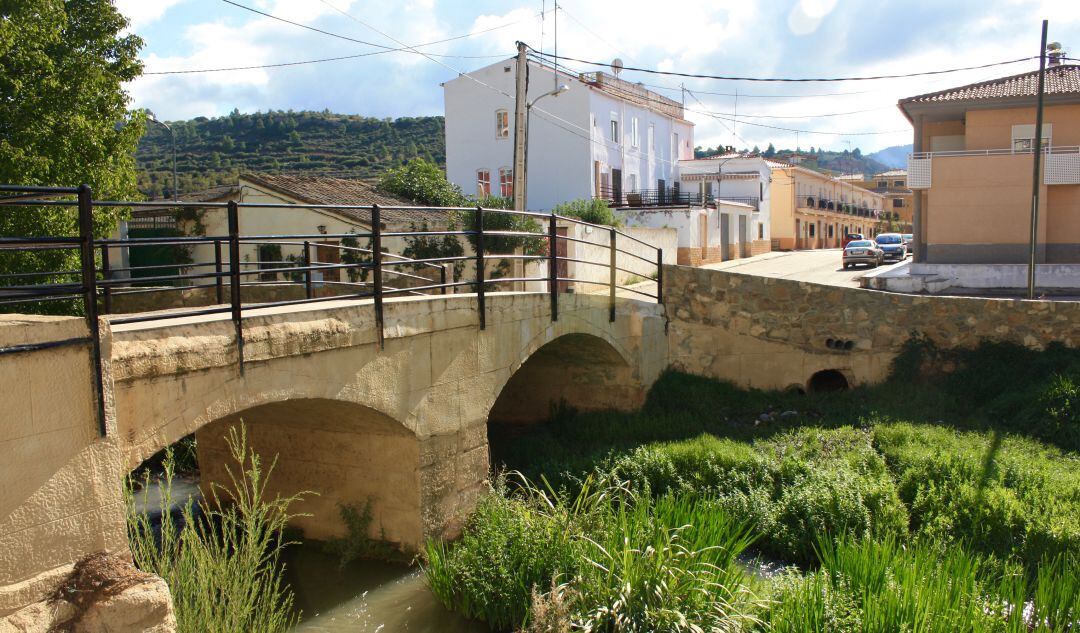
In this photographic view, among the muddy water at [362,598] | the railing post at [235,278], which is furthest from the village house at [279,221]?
the railing post at [235,278]

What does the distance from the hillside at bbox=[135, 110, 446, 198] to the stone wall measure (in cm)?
3486

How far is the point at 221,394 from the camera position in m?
6.28

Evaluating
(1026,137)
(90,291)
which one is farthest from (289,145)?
(90,291)

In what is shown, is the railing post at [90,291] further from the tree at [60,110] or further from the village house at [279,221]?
the village house at [279,221]

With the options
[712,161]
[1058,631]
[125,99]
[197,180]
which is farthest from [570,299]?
[712,161]

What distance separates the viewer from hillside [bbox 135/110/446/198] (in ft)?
170

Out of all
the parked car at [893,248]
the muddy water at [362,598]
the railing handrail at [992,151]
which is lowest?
the muddy water at [362,598]

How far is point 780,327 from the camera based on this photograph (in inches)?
596

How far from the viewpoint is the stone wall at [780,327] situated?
14.9 m

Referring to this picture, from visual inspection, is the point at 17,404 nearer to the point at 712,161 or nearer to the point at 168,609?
the point at 168,609

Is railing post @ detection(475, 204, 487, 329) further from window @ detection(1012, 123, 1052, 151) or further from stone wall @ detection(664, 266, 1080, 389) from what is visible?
window @ detection(1012, 123, 1052, 151)

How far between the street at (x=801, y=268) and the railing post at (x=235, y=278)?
70.7 ft

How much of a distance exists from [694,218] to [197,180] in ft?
83.7

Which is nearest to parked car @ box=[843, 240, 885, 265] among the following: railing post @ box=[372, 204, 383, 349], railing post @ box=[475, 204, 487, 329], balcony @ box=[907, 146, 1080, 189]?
balcony @ box=[907, 146, 1080, 189]
